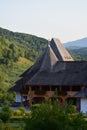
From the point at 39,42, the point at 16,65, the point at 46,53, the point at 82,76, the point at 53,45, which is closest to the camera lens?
the point at 82,76

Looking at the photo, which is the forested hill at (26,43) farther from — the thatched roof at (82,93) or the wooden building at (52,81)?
the thatched roof at (82,93)

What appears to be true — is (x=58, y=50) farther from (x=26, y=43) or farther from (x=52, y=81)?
(x=26, y=43)

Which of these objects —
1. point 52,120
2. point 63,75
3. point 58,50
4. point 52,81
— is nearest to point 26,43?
point 58,50

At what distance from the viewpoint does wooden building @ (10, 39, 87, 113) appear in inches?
2025

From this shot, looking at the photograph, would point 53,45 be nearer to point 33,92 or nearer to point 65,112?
point 33,92

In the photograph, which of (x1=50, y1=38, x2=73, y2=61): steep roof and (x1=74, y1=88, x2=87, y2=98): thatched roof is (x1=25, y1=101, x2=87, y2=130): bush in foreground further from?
(x1=50, y1=38, x2=73, y2=61): steep roof

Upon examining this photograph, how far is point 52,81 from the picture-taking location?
51906 mm

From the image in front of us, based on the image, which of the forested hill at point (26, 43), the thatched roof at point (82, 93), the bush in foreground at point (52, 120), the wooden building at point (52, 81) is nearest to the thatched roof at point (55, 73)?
the wooden building at point (52, 81)

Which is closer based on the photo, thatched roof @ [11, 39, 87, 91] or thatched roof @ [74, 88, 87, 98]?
thatched roof @ [74, 88, 87, 98]

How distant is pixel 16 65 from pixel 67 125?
108551 millimetres

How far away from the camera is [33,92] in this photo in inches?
2136

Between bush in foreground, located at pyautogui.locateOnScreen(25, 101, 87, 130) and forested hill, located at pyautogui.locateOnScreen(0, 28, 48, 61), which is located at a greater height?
forested hill, located at pyautogui.locateOnScreen(0, 28, 48, 61)

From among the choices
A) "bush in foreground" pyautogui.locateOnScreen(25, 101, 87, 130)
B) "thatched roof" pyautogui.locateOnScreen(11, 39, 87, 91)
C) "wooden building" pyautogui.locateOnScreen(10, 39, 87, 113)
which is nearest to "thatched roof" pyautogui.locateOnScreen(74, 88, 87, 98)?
"wooden building" pyautogui.locateOnScreen(10, 39, 87, 113)

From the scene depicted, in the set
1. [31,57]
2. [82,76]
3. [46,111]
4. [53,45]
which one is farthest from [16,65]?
[46,111]
